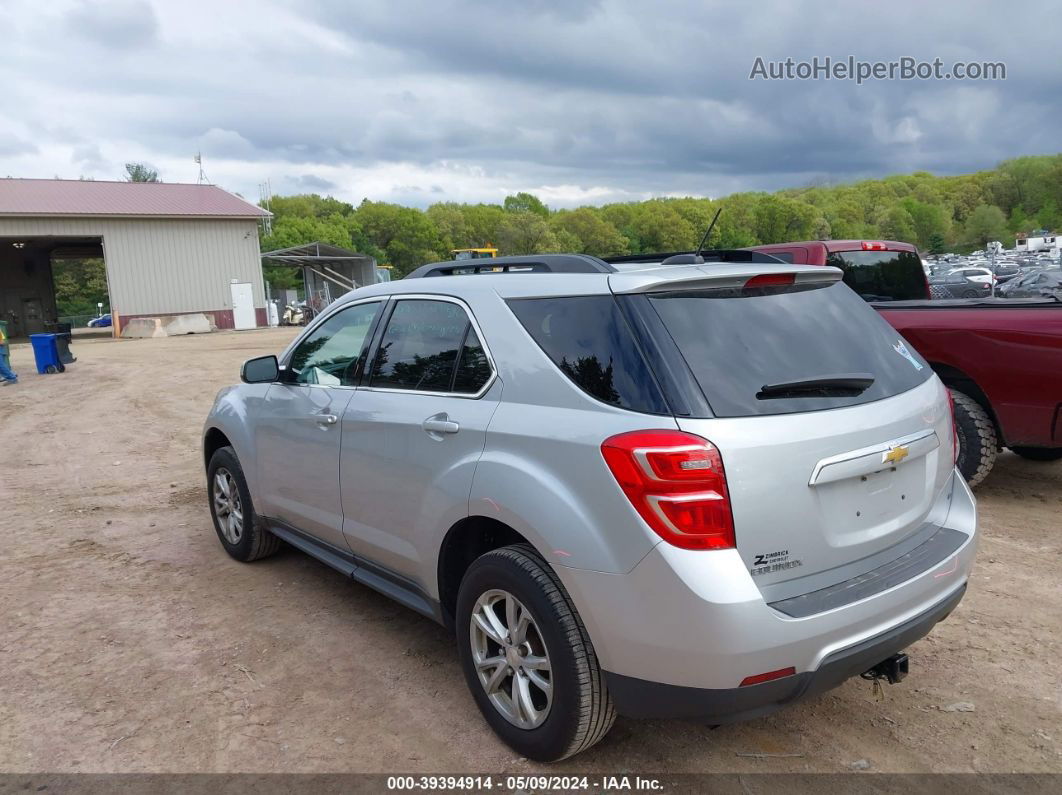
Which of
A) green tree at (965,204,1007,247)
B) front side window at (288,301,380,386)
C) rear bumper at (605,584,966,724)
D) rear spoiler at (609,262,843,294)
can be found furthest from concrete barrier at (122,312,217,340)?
green tree at (965,204,1007,247)

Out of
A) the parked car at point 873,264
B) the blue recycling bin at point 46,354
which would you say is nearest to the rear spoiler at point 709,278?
the parked car at point 873,264

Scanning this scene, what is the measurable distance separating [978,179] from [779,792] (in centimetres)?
17933

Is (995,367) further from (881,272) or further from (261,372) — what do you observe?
(261,372)

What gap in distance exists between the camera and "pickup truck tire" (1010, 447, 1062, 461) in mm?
6541

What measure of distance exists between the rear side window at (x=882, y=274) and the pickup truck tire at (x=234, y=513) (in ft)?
21.1

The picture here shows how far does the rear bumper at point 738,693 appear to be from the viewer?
2418mm

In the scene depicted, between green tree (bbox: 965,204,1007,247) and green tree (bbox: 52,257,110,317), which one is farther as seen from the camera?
green tree (bbox: 965,204,1007,247)

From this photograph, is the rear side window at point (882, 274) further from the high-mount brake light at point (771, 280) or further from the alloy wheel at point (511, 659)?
the alloy wheel at point (511, 659)

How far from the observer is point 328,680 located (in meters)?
Result: 3.66

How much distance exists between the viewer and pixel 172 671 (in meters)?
3.79

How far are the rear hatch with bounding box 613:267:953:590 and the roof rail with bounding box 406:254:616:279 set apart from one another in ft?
1.25

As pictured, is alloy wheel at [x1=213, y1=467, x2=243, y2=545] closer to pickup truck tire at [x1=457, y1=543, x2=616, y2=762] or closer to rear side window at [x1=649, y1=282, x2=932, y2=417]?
pickup truck tire at [x1=457, y1=543, x2=616, y2=762]

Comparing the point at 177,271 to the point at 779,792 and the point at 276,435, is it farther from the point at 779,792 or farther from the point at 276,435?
the point at 779,792

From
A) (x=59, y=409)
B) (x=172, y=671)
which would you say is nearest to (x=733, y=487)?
(x=172, y=671)
